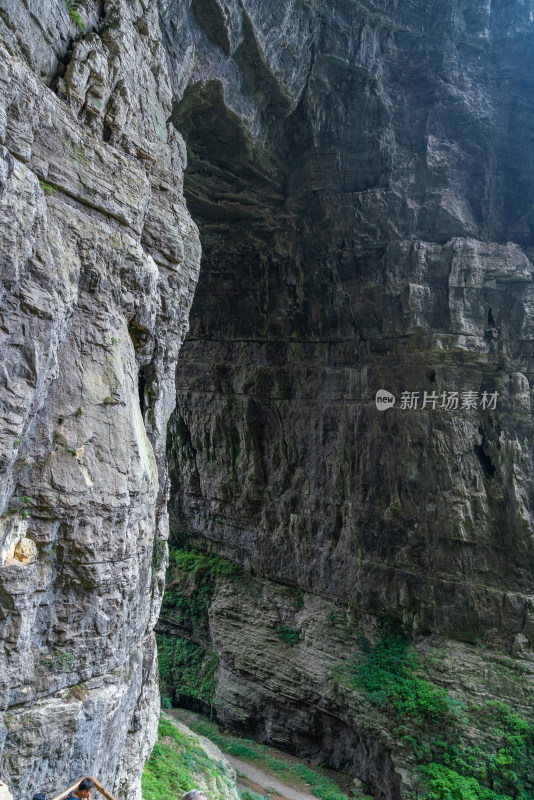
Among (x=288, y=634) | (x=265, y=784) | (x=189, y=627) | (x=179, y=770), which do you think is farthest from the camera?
(x=189, y=627)

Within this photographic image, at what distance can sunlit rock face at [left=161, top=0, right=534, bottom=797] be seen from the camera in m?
15.1

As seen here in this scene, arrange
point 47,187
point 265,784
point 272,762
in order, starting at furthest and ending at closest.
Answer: point 272,762
point 265,784
point 47,187

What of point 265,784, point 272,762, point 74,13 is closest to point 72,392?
point 74,13

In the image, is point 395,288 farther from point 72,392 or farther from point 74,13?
point 72,392

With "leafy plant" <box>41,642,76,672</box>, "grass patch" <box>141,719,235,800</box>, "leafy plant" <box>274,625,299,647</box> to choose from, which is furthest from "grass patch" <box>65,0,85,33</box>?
"leafy plant" <box>274,625,299,647</box>

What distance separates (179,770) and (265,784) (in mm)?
5700

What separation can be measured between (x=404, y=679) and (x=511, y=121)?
18077mm

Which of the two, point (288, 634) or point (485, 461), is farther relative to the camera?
point (288, 634)

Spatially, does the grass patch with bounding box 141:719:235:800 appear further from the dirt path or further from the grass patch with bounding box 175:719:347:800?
the grass patch with bounding box 175:719:347:800

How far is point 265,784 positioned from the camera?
15430 millimetres

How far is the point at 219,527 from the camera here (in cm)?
2180

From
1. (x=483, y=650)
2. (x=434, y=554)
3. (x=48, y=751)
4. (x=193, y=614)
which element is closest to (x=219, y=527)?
(x=193, y=614)

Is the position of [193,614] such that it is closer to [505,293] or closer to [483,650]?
[483,650]

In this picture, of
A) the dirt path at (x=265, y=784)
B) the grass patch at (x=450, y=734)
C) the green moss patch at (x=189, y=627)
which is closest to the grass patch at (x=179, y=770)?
the dirt path at (x=265, y=784)
